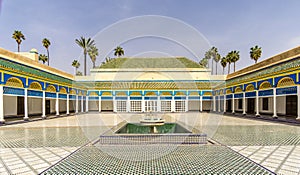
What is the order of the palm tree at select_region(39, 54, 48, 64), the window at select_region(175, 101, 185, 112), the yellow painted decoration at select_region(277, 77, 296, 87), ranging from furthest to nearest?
the palm tree at select_region(39, 54, 48, 64) → the window at select_region(175, 101, 185, 112) → the yellow painted decoration at select_region(277, 77, 296, 87)

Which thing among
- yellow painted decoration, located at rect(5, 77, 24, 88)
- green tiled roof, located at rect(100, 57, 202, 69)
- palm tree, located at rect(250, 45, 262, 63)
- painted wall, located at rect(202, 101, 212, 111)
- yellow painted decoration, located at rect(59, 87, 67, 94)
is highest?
palm tree, located at rect(250, 45, 262, 63)

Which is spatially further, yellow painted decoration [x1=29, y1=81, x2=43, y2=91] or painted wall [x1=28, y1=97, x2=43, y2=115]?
painted wall [x1=28, y1=97, x2=43, y2=115]

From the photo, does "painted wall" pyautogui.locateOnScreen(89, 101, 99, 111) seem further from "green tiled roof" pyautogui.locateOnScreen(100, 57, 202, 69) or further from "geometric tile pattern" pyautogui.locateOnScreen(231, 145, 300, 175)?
"geometric tile pattern" pyautogui.locateOnScreen(231, 145, 300, 175)

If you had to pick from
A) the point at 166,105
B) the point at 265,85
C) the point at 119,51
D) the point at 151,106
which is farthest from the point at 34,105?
the point at 119,51

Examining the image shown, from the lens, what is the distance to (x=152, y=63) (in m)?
39.2

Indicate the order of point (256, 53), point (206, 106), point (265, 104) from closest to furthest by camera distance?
point (265, 104), point (206, 106), point (256, 53)

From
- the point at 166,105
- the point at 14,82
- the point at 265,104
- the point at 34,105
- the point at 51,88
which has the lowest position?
the point at 166,105

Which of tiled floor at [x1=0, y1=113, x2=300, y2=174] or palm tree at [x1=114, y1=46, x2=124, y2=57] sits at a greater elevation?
palm tree at [x1=114, y1=46, x2=124, y2=57]

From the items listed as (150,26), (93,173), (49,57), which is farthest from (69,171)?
(49,57)

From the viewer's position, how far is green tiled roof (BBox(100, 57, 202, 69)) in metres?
37.7

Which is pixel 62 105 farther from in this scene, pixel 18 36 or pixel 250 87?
pixel 250 87

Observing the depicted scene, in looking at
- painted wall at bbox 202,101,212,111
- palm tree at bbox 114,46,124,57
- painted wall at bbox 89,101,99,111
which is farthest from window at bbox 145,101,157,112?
palm tree at bbox 114,46,124,57

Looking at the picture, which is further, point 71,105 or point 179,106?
point 71,105

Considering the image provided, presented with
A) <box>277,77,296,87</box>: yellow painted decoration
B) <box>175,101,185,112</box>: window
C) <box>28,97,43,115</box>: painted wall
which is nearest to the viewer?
<box>277,77,296,87</box>: yellow painted decoration
